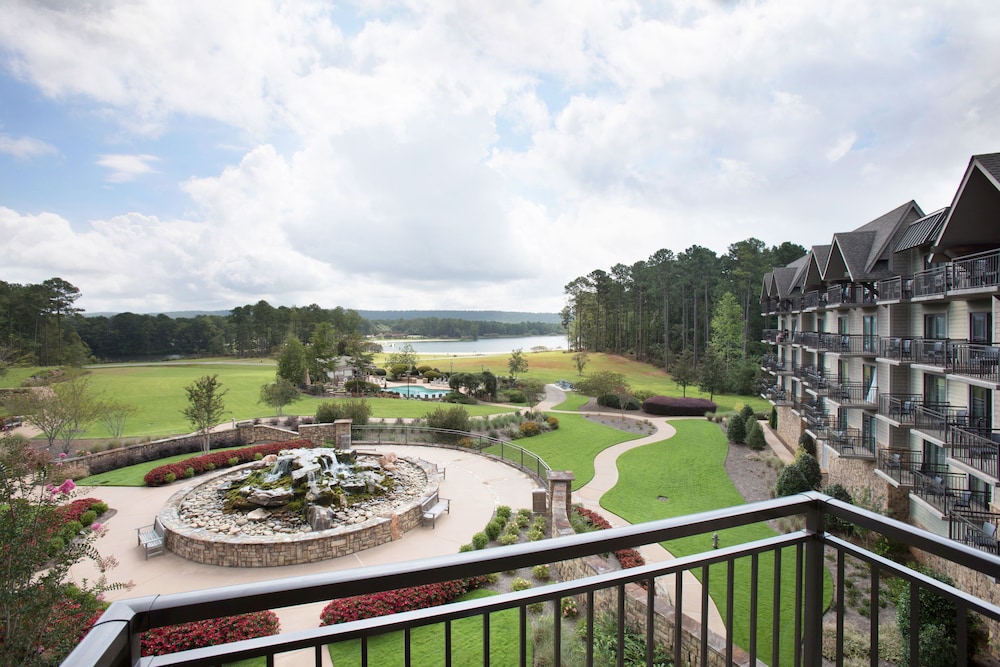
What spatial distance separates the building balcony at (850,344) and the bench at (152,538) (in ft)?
63.9

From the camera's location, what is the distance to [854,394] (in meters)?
15.8

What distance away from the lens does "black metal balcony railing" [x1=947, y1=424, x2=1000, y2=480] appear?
916cm

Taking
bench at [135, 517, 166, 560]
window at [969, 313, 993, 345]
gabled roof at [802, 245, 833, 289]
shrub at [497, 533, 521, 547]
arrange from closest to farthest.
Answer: window at [969, 313, 993, 345], bench at [135, 517, 166, 560], shrub at [497, 533, 521, 547], gabled roof at [802, 245, 833, 289]

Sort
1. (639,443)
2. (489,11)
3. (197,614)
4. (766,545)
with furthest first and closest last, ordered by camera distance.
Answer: (639,443) → (489,11) → (766,545) → (197,614)

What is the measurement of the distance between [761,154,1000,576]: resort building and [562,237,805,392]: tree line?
1989cm

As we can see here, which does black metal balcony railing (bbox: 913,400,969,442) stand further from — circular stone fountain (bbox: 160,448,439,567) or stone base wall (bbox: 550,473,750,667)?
circular stone fountain (bbox: 160,448,439,567)

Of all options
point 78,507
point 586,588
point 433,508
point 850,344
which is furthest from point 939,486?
point 78,507

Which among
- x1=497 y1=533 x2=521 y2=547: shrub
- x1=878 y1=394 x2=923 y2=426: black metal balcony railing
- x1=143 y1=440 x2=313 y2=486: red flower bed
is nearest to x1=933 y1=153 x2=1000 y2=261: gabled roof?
x1=878 y1=394 x2=923 y2=426: black metal balcony railing

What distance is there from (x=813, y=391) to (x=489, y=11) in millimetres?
17769

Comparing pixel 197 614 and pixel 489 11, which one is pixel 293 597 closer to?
pixel 197 614

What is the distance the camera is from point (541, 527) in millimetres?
12055

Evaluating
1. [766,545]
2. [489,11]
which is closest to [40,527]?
[766,545]

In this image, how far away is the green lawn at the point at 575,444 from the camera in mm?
19125

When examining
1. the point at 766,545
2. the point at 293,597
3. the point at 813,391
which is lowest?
the point at 813,391
